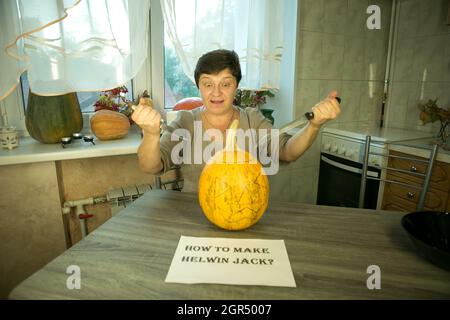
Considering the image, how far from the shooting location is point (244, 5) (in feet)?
5.70

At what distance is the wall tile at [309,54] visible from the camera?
2.07m

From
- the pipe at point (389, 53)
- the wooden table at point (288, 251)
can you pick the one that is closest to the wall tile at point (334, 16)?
the pipe at point (389, 53)

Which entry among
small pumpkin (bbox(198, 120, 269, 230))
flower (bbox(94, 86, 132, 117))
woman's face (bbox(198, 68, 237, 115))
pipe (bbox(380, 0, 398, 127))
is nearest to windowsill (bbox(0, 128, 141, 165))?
flower (bbox(94, 86, 132, 117))

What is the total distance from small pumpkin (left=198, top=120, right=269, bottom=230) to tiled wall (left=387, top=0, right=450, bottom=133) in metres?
2.03

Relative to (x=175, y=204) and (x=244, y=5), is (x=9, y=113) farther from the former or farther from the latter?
(x=244, y=5)

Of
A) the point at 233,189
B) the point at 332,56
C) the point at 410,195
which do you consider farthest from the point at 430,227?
the point at 332,56

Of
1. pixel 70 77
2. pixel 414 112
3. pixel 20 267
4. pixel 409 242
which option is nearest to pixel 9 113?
pixel 70 77

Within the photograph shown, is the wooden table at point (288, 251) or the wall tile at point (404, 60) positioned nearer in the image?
the wooden table at point (288, 251)

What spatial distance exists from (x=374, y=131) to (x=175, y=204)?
1.78 metres

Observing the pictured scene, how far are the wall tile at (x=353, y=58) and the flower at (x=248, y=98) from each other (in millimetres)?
638

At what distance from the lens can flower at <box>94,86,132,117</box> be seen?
5.41 ft

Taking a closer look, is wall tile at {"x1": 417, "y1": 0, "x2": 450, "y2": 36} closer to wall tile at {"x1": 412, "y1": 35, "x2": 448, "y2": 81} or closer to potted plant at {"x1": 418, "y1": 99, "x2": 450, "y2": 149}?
wall tile at {"x1": 412, "y1": 35, "x2": 448, "y2": 81}

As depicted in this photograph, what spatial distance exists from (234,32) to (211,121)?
71 cm

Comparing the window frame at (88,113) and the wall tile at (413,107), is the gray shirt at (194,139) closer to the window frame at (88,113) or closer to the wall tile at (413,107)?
the window frame at (88,113)
